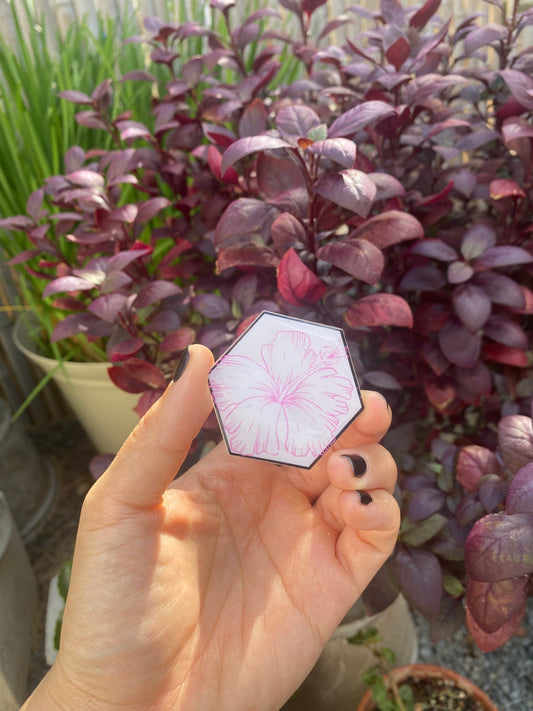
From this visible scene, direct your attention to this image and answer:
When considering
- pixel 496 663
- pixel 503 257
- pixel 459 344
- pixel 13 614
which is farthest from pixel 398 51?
pixel 13 614

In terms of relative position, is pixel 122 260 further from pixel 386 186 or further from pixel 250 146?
pixel 386 186

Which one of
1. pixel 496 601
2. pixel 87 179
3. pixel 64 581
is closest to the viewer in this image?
pixel 496 601

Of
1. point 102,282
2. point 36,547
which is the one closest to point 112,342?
point 102,282

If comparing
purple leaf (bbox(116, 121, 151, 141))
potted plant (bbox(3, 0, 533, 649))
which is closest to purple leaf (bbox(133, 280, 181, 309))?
potted plant (bbox(3, 0, 533, 649))

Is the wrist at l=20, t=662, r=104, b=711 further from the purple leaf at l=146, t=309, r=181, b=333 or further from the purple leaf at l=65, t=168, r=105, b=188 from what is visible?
the purple leaf at l=65, t=168, r=105, b=188

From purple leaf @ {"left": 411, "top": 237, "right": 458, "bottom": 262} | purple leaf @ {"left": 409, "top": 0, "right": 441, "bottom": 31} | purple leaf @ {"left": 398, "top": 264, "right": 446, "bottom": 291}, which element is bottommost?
purple leaf @ {"left": 398, "top": 264, "right": 446, "bottom": 291}

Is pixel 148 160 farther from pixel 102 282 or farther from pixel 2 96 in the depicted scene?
pixel 2 96
